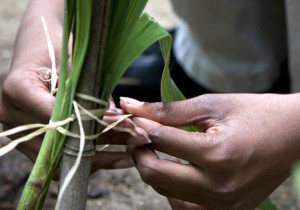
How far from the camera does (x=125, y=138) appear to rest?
2.14ft

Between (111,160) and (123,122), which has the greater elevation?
(123,122)

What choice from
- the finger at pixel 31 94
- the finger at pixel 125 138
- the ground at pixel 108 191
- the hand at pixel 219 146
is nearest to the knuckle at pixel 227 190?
the hand at pixel 219 146

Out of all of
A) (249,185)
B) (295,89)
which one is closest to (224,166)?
(249,185)

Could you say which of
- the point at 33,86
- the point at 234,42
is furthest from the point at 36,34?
the point at 234,42

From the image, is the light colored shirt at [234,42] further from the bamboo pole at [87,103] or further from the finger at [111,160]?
the bamboo pole at [87,103]

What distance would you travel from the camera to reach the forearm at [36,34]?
77 cm

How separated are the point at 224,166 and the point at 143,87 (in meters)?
1.15

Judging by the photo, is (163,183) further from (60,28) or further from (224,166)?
(60,28)

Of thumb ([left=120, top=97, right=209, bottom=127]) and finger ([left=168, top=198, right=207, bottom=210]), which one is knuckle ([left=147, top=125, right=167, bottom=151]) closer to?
thumb ([left=120, top=97, right=209, bottom=127])

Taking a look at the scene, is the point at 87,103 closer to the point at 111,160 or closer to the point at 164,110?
the point at 164,110

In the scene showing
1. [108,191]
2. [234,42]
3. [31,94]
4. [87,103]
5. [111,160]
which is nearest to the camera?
[87,103]

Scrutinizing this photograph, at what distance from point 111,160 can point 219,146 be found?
244 millimetres

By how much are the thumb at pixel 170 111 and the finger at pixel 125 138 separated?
0.12 ft

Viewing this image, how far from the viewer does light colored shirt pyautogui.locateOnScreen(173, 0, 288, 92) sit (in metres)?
1.47
